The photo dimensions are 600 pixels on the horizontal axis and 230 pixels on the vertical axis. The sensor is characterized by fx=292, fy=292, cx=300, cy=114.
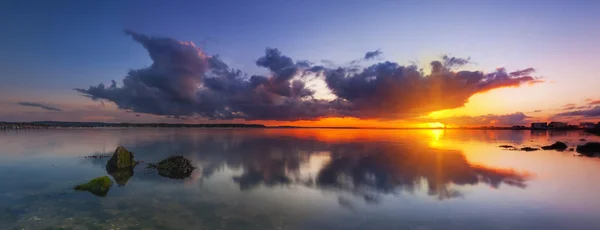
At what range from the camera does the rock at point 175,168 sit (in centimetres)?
2656

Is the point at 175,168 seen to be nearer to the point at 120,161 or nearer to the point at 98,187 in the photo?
the point at 120,161

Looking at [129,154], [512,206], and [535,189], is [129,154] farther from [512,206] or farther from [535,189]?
[535,189]

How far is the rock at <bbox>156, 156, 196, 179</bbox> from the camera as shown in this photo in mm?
26562

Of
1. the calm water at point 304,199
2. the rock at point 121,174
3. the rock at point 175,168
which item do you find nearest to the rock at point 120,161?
the rock at point 121,174

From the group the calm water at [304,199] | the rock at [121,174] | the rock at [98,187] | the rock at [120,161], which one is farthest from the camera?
the rock at [120,161]

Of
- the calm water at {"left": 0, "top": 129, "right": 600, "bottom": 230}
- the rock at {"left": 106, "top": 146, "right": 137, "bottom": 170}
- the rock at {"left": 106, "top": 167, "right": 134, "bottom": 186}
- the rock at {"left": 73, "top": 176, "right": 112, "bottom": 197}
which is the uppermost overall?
the rock at {"left": 106, "top": 146, "right": 137, "bottom": 170}

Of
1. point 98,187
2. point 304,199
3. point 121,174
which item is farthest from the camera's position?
point 121,174

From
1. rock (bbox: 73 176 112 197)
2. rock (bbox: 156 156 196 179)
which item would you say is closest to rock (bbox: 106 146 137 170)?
rock (bbox: 156 156 196 179)

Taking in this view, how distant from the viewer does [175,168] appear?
2784cm

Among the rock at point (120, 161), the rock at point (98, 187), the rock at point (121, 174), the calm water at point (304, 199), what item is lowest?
the calm water at point (304, 199)

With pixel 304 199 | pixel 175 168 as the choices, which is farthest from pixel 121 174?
pixel 304 199

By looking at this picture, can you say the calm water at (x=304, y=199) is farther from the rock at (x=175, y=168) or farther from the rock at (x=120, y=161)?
the rock at (x=120, y=161)

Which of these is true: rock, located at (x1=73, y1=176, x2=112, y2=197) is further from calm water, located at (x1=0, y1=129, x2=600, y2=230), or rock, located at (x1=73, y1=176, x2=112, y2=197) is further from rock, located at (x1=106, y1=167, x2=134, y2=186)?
rock, located at (x1=106, y1=167, x2=134, y2=186)

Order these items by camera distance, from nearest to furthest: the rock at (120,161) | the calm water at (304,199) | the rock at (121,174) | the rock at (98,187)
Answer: the calm water at (304,199)
the rock at (98,187)
the rock at (121,174)
the rock at (120,161)
